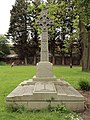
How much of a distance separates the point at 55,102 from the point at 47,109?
318 millimetres

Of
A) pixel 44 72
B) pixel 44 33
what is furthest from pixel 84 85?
pixel 44 33

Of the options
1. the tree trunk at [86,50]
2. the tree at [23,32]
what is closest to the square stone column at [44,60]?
the tree trunk at [86,50]

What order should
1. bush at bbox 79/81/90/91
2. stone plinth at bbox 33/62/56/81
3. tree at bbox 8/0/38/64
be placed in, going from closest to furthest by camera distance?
stone plinth at bbox 33/62/56/81, bush at bbox 79/81/90/91, tree at bbox 8/0/38/64

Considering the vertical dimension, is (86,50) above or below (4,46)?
above

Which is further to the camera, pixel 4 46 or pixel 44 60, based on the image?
pixel 4 46

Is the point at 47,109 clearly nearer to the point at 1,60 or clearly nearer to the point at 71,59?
the point at 71,59

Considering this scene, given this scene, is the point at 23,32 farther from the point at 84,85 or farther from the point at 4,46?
the point at 84,85

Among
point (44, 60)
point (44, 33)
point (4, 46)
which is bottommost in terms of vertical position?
point (4, 46)

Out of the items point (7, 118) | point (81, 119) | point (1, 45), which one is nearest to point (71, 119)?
point (81, 119)

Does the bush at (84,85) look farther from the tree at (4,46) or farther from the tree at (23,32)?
the tree at (4,46)

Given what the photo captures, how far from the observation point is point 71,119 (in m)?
6.30

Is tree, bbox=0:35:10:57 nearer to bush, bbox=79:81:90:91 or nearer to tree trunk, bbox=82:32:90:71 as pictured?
tree trunk, bbox=82:32:90:71

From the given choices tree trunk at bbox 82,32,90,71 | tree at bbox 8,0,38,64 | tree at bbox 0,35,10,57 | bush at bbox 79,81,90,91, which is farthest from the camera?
tree at bbox 0,35,10,57

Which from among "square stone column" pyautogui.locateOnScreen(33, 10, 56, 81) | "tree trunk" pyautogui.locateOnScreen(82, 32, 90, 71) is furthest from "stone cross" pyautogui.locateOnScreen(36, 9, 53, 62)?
"tree trunk" pyautogui.locateOnScreen(82, 32, 90, 71)
